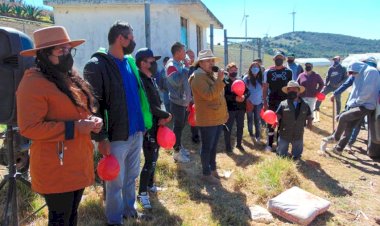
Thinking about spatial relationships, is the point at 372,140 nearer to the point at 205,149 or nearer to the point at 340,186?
the point at 340,186

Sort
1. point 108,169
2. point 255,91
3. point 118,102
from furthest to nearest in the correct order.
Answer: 1. point 255,91
2. point 118,102
3. point 108,169

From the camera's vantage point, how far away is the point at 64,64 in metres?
2.67

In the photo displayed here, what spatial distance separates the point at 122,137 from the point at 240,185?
250cm

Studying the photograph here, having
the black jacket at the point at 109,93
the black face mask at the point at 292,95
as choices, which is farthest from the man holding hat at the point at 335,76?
the black jacket at the point at 109,93

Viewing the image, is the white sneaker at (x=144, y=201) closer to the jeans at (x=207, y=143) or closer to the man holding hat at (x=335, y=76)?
the jeans at (x=207, y=143)

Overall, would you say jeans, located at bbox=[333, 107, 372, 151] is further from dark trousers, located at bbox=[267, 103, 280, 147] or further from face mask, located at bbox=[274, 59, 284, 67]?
face mask, located at bbox=[274, 59, 284, 67]

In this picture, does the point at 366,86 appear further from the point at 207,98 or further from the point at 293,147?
the point at 207,98

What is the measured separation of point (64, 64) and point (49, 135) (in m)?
0.53

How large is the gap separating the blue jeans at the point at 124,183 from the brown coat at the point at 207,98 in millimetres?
1453

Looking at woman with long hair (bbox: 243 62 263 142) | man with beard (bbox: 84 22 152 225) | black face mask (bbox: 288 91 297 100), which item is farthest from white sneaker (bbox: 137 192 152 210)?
woman with long hair (bbox: 243 62 263 142)

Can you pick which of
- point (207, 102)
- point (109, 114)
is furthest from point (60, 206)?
point (207, 102)

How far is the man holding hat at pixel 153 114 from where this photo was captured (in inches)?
159

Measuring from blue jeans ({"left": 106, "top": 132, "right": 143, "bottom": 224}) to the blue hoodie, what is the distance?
15.4 feet

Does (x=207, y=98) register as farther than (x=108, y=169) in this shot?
Yes
